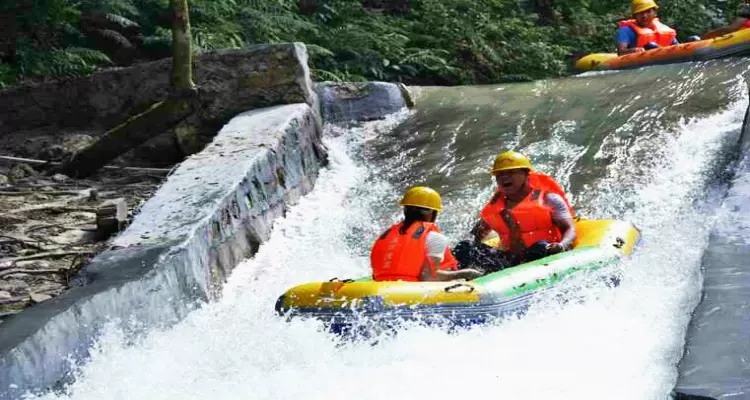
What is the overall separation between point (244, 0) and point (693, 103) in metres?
6.74

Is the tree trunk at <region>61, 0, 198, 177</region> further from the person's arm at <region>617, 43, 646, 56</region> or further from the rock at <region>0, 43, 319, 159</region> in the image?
the person's arm at <region>617, 43, 646, 56</region>

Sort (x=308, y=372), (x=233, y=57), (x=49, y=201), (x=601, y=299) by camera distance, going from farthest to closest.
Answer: (x=233, y=57)
(x=49, y=201)
(x=601, y=299)
(x=308, y=372)

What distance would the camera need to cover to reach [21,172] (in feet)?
31.2

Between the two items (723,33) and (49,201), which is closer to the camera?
(49,201)

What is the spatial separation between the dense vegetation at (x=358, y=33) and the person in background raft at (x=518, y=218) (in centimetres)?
630

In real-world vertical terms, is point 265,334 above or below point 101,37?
below

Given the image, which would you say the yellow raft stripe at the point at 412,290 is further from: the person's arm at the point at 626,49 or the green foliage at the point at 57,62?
the person's arm at the point at 626,49

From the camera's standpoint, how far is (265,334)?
577 cm

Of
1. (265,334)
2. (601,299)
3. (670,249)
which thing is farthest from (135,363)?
(670,249)

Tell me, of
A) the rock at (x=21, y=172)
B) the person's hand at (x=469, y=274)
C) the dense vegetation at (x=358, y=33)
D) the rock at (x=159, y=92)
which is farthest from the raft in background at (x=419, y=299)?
the dense vegetation at (x=358, y=33)

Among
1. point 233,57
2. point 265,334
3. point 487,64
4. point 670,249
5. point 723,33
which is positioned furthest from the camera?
point 487,64

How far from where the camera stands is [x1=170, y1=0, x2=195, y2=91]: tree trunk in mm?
8594

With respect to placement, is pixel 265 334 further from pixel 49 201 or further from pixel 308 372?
pixel 49 201

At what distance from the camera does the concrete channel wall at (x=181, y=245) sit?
486 centimetres
